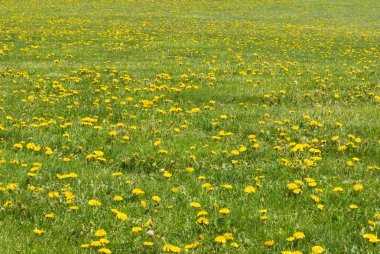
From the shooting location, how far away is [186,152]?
7.47 m

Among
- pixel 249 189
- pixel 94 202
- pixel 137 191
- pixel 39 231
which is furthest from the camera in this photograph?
pixel 249 189

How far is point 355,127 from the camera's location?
9133mm

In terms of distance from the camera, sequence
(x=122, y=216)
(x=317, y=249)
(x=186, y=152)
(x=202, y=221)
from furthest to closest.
Result: (x=186, y=152), (x=202, y=221), (x=122, y=216), (x=317, y=249)

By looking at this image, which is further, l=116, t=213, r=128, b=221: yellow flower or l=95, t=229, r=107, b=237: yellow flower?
l=116, t=213, r=128, b=221: yellow flower

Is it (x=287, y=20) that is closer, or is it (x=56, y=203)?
(x=56, y=203)

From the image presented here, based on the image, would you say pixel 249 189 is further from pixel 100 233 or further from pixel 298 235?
pixel 100 233

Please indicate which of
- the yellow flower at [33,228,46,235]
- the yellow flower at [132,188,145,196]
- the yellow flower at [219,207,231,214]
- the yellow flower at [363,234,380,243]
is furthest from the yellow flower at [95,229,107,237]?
the yellow flower at [363,234,380,243]

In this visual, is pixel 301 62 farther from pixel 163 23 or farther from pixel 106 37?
pixel 163 23

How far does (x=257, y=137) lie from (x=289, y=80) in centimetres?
548

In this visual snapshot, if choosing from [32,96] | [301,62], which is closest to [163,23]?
[301,62]

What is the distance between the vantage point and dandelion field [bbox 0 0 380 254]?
5.16 m

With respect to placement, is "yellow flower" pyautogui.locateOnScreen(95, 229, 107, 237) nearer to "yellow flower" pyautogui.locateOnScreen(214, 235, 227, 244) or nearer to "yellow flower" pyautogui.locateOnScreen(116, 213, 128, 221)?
"yellow flower" pyautogui.locateOnScreen(116, 213, 128, 221)

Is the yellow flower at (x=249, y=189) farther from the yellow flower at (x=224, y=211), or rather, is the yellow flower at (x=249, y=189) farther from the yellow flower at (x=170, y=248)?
the yellow flower at (x=170, y=248)

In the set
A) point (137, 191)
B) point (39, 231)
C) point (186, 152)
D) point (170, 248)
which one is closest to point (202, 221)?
point (170, 248)
